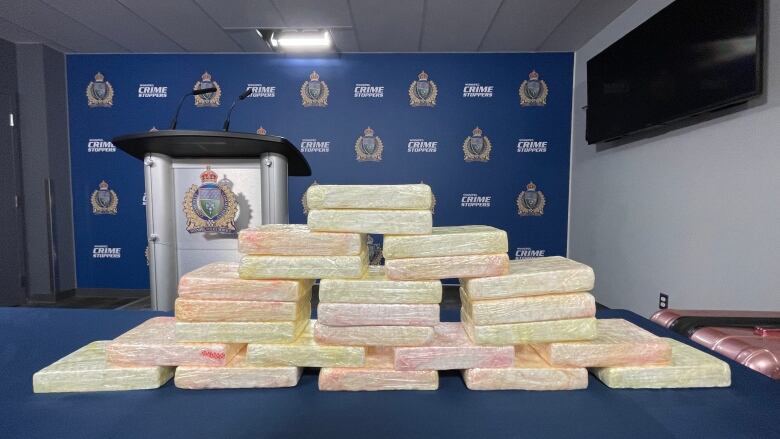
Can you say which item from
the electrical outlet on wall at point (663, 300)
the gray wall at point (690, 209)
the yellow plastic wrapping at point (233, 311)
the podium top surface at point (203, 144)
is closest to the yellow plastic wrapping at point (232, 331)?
the yellow plastic wrapping at point (233, 311)

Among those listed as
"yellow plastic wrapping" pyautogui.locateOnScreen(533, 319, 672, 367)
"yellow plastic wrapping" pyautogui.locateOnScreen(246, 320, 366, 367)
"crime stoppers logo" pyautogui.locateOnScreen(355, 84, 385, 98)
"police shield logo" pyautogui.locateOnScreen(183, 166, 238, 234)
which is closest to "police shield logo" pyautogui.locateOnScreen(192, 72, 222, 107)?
"crime stoppers logo" pyautogui.locateOnScreen(355, 84, 385, 98)

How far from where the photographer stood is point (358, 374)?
31.1 inches

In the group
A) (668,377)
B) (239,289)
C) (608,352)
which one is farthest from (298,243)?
(668,377)

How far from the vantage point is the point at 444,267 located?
31.9 inches

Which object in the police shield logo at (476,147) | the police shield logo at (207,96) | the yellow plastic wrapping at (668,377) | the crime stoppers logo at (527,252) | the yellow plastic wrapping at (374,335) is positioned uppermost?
the police shield logo at (207,96)

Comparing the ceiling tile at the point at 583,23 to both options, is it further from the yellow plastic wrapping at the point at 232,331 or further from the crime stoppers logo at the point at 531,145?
the yellow plastic wrapping at the point at 232,331

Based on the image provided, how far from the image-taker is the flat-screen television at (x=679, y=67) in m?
2.01

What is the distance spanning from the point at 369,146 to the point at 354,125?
32 centimetres

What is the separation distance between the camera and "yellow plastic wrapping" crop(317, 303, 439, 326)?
0.80m

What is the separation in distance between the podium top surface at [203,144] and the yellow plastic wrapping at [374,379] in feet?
4.18

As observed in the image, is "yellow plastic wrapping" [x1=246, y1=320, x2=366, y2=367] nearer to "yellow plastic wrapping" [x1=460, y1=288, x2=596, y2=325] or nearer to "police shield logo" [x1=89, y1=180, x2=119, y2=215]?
"yellow plastic wrapping" [x1=460, y1=288, x2=596, y2=325]

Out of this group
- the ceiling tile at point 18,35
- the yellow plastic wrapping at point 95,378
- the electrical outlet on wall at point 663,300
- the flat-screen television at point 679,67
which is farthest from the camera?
the ceiling tile at point 18,35

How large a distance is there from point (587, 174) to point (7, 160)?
6454 millimetres

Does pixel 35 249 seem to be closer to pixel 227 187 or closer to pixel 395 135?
pixel 227 187
